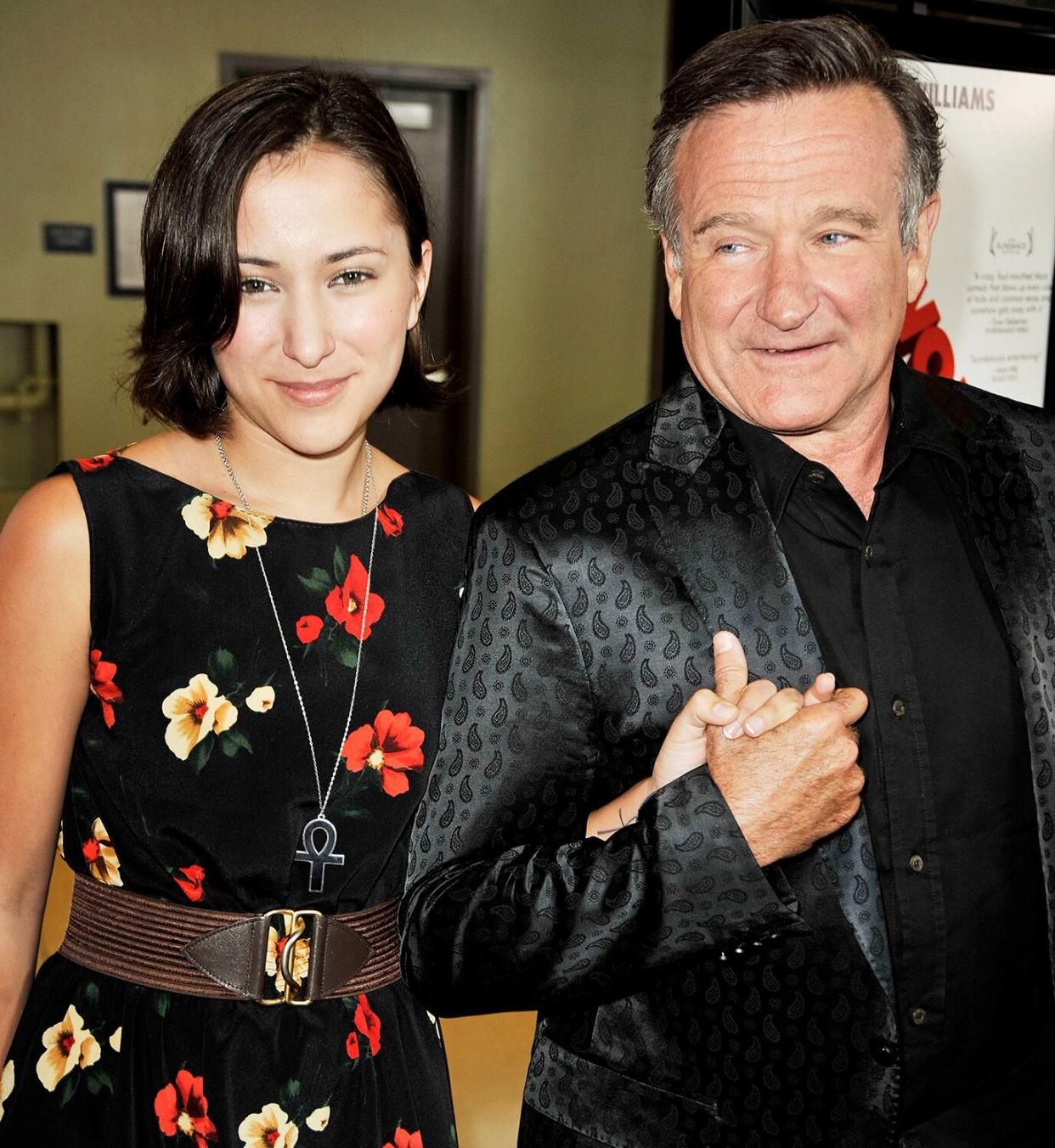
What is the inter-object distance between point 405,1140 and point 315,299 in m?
0.94

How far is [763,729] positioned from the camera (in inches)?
46.4

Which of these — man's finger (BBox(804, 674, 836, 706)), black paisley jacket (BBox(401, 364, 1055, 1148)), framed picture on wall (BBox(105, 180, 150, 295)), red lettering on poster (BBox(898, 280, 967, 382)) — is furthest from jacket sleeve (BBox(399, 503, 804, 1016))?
framed picture on wall (BBox(105, 180, 150, 295))

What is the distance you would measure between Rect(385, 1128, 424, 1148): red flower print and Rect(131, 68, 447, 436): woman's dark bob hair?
84 cm

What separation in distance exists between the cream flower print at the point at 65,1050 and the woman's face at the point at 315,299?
0.70 metres

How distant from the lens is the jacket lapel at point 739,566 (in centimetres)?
126

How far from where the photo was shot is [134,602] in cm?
154

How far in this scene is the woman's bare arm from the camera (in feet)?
4.91

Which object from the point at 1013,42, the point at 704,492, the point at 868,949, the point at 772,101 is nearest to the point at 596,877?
the point at 868,949

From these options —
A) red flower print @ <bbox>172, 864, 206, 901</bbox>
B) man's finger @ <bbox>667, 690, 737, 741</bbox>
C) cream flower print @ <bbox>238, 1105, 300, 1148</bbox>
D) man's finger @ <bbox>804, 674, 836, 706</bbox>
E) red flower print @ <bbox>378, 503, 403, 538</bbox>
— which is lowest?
cream flower print @ <bbox>238, 1105, 300, 1148</bbox>

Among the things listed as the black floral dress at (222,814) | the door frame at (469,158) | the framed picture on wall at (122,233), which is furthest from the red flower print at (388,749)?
the framed picture on wall at (122,233)

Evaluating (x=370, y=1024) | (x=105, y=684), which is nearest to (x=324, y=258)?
(x=105, y=684)

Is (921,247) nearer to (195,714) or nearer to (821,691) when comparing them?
(821,691)

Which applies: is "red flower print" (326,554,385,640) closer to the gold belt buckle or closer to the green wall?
the gold belt buckle

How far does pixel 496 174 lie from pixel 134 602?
543 centimetres
